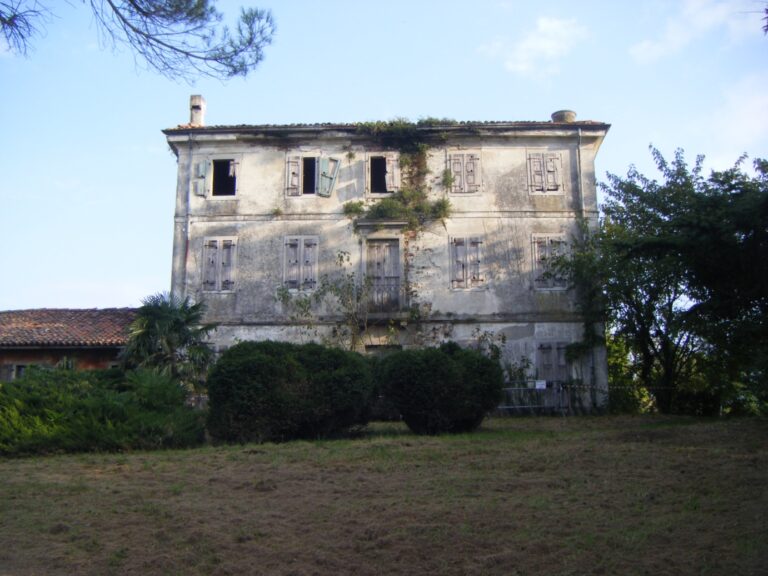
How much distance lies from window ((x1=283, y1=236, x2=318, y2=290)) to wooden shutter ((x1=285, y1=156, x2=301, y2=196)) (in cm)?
143

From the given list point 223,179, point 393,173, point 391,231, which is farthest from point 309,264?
point 223,179

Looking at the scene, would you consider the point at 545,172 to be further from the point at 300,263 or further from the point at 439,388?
the point at 439,388

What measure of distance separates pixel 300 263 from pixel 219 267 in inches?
92.7

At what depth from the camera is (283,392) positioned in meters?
15.1

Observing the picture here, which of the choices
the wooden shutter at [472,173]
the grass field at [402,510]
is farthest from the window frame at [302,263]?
the grass field at [402,510]

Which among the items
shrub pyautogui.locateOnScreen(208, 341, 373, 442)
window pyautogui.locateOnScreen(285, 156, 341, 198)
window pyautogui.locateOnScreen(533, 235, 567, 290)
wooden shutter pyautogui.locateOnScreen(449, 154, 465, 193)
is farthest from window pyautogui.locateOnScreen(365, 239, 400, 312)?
shrub pyautogui.locateOnScreen(208, 341, 373, 442)

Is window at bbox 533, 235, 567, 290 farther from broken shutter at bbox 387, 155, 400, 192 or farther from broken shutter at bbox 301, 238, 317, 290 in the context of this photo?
broken shutter at bbox 301, 238, 317, 290

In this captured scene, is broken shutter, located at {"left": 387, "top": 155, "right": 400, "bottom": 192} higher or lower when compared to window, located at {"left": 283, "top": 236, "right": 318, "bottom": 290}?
higher

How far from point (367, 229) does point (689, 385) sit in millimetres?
9960

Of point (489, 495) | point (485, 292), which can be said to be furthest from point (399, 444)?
point (485, 292)

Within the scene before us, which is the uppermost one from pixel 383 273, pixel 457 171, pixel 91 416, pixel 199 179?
pixel 457 171

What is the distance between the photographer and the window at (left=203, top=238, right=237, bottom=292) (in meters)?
24.1

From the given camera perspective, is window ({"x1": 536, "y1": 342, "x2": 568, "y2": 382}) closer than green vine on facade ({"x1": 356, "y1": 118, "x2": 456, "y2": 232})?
Yes

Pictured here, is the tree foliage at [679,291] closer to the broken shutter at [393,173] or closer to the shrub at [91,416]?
the broken shutter at [393,173]
